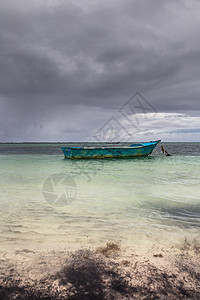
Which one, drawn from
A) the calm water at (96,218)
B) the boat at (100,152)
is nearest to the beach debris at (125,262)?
the calm water at (96,218)

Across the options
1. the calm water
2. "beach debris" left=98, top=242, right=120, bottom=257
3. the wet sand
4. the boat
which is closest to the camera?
the wet sand

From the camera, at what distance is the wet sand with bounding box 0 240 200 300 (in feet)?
7.92

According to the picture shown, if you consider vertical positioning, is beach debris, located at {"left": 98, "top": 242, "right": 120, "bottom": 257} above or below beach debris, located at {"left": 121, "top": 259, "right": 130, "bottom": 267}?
below

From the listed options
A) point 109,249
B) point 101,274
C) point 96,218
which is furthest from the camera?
point 96,218

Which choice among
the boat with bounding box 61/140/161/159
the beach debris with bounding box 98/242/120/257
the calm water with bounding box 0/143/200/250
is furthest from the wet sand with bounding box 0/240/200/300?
the boat with bounding box 61/140/161/159

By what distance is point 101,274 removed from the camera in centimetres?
279

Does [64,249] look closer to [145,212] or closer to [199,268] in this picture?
[199,268]

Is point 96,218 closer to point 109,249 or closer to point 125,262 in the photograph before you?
point 109,249

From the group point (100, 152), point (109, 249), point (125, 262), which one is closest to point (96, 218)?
point (109, 249)

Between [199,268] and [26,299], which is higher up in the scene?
[26,299]

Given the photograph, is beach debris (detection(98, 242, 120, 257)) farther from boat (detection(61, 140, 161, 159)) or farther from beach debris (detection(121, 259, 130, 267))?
boat (detection(61, 140, 161, 159))

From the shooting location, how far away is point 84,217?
219 inches

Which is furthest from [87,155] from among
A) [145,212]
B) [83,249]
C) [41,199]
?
[83,249]

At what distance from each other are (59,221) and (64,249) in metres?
1.68
